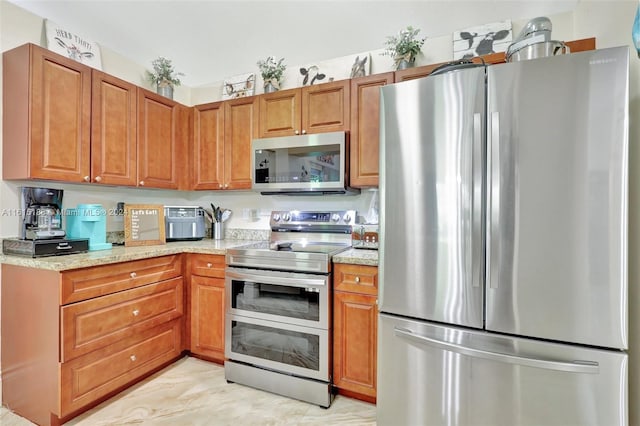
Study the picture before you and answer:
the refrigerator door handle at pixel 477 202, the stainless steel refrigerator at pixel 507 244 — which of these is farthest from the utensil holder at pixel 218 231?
the refrigerator door handle at pixel 477 202

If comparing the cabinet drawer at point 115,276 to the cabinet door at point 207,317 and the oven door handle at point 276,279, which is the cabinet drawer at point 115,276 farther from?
the oven door handle at point 276,279

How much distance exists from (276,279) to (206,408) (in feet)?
2.90

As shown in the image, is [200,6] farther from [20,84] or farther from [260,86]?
[20,84]

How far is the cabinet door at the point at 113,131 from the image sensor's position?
2141 mm

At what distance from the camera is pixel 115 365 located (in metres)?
1.91

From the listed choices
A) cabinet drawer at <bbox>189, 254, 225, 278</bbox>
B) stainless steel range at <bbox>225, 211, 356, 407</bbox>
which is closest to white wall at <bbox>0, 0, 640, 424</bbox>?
cabinet drawer at <bbox>189, 254, 225, 278</bbox>

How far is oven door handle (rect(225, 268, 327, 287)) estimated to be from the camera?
6.21 ft

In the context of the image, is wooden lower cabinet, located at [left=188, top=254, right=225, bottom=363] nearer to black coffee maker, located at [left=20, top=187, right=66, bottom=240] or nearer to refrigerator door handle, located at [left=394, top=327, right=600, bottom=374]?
black coffee maker, located at [left=20, top=187, right=66, bottom=240]

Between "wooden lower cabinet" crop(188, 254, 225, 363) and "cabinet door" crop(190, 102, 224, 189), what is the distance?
779 mm

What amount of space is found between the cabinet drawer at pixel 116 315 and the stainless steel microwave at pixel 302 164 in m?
1.09

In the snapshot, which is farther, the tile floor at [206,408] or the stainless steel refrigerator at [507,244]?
the tile floor at [206,408]

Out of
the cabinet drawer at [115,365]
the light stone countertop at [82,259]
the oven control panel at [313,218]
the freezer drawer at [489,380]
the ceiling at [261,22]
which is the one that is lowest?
the cabinet drawer at [115,365]

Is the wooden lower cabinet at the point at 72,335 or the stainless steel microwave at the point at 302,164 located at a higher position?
the stainless steel microwave at the point at 302,164

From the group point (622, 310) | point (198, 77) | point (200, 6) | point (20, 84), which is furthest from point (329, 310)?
point (198, 77)
